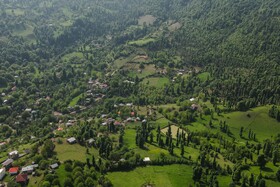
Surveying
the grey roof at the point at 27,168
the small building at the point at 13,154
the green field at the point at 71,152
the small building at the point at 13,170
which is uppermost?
the green field at the point at 71,152

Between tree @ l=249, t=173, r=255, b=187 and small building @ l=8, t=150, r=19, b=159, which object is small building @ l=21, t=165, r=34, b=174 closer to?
small building @ l=8, t=150, r=19, b=159

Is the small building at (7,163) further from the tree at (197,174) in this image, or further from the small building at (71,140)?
the tree at (197,174)

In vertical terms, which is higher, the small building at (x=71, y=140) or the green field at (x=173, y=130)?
the green field at (x=173, y=130)

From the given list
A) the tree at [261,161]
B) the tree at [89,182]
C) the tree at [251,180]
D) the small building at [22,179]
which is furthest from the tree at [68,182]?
the tree at [261,161]

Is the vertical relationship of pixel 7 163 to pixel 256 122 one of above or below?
below

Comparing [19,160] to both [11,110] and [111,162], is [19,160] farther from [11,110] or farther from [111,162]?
[11,110]

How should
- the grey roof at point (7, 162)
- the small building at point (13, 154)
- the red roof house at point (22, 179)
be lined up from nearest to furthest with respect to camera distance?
the red roof house at point (22, 179) < the grey roof at point (7, 162) < the small building at point (13, 154)

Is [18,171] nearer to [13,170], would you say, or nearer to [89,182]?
[13,170]

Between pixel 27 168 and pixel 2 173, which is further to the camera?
pixel 27 168

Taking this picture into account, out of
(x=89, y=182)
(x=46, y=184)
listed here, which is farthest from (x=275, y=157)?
(x=46, y=184)

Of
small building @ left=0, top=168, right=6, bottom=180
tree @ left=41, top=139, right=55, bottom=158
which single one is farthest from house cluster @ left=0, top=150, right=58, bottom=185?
tree @ left=41, top=139, right=55, bottom=158

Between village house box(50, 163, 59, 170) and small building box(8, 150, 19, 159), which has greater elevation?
small building box(8, 150, 19, 159)
